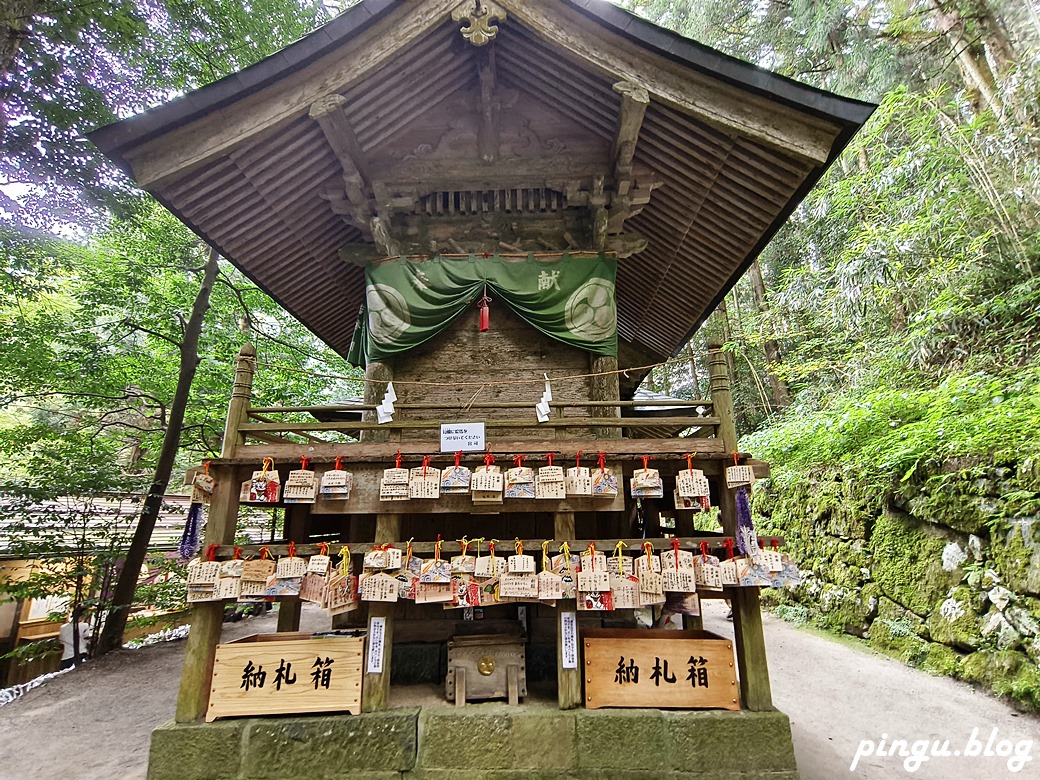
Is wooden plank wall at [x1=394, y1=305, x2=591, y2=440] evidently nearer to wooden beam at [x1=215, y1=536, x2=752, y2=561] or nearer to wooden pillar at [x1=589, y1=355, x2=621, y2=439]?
wooden pillar at [x1=589, y1=355, x2=621, y2=439]

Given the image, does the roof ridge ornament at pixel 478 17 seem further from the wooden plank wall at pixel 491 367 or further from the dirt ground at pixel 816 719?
the dirt ground at pixel 816 719

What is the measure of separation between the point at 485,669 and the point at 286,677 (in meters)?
1.66

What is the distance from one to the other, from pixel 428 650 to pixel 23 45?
938cm

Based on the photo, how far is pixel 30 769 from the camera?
4703mm

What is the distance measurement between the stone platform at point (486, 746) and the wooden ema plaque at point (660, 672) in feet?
0.34

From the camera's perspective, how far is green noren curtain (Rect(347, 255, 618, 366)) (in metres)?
5.40

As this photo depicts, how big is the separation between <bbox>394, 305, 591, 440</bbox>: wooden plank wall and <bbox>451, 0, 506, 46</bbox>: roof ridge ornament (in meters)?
2.61

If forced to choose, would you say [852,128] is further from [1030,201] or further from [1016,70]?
[1016,70]

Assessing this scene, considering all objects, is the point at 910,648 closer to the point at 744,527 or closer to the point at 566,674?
the point at 744,527

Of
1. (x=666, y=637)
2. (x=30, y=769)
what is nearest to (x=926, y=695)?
(x=666, y=637)

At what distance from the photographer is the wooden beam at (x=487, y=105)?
16.1 feet

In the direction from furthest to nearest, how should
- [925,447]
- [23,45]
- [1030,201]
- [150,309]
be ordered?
[150,309]
[1030,201]
[925,447]
[23,45]

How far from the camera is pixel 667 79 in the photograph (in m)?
4.51

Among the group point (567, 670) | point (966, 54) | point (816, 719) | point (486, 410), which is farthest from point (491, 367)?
point (966, 54)
